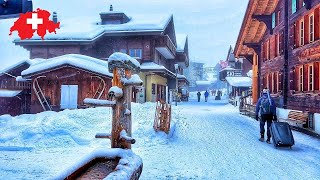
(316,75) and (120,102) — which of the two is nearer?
(120,102)

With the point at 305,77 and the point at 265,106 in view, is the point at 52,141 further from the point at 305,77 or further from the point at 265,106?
the point at 305,77

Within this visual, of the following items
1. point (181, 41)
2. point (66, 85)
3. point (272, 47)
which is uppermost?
point (181, 41)

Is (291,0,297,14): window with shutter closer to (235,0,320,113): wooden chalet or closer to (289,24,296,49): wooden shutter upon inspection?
(235,0,320,113): wooden chalet

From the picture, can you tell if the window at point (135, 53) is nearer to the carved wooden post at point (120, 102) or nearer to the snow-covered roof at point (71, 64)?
the snow-covered roof at point (71, 64)

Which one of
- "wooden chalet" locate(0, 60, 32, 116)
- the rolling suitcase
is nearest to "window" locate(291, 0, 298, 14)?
the rolling suitcase

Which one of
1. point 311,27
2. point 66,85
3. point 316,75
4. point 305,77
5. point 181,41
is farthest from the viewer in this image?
point 181,41

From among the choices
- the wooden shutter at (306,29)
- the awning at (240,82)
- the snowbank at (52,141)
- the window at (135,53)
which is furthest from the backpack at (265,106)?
the awning at (240,82)

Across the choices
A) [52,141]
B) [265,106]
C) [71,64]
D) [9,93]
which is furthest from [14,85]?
[265,106]

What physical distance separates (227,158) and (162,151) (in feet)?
5.81

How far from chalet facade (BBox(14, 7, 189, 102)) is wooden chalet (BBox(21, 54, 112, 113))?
4908 mm

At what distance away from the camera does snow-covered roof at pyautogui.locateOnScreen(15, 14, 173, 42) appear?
915 inches

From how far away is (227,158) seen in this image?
7.18 metres

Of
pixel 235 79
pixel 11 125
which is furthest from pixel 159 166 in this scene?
pixel 235 79

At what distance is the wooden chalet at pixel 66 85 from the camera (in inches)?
698
